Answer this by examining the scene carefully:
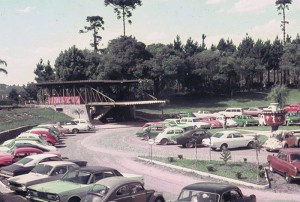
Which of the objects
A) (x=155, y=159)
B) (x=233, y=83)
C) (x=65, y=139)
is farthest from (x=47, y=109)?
(x=233, y=83)

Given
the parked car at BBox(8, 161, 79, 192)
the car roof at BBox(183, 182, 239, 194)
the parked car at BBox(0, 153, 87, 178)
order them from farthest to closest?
the parked car at BBox(0, 153, 87, 178)
the parked car at BBox(8, 161, 79, 192)
the car roof at BBox(183, 182, 239, 194)

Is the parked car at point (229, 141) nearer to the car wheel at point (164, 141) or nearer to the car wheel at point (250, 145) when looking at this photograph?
the car wheel at point (250, 145)

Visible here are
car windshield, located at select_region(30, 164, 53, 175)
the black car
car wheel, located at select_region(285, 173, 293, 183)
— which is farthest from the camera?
the black car

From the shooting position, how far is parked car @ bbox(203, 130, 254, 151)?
31406 mm

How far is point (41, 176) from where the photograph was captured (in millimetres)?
17734

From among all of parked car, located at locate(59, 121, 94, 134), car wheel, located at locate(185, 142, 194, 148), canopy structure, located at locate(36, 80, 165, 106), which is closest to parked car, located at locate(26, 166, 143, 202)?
car wheel, located at locate(185, 142, 194, 148)

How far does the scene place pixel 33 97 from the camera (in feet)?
334

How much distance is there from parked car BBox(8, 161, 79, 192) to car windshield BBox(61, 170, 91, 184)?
179 centimetres

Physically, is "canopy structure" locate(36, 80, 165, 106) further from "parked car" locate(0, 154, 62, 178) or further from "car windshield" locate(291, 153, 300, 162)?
"car windshield" locate(291, 153, 300, 162)

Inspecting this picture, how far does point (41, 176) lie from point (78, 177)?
2910 millimetres

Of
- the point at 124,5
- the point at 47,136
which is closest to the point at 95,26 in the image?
the point at 124,5

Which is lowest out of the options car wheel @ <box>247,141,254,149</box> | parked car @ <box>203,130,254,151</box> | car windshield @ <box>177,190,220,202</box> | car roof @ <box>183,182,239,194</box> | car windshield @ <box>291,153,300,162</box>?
car wheel @ <box>247,141,254,149</box>

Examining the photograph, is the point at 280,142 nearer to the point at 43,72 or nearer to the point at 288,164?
the point at 288,164

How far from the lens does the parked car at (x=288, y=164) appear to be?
20328 mm
